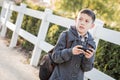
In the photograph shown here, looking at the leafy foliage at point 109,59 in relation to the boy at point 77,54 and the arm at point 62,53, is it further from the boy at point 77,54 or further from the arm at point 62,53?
the arm at point 62,53

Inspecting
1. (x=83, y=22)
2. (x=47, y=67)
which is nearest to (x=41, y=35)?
(x=47, y=67)

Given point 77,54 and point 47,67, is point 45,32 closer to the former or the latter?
point 47,67

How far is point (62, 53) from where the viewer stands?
3285mm

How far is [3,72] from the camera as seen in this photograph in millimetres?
6410

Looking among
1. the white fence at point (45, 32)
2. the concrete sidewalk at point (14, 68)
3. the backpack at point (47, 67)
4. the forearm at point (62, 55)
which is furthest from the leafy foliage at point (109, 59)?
the forearm at point (62, 55)

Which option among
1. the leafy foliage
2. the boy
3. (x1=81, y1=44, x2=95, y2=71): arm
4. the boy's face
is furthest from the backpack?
the leafy foliage

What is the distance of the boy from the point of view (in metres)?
3.33

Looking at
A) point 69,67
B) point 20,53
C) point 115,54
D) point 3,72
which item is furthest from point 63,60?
point 20,53

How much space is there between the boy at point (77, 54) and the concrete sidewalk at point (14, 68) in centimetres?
283

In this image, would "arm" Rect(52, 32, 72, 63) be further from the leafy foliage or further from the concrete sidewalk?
the concrete sidewalk

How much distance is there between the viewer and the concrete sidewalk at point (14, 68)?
6289mm

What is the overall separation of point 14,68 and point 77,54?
153 inches

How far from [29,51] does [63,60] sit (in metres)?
6.14

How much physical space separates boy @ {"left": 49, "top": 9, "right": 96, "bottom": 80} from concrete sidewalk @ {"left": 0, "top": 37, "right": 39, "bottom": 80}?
111 inches
